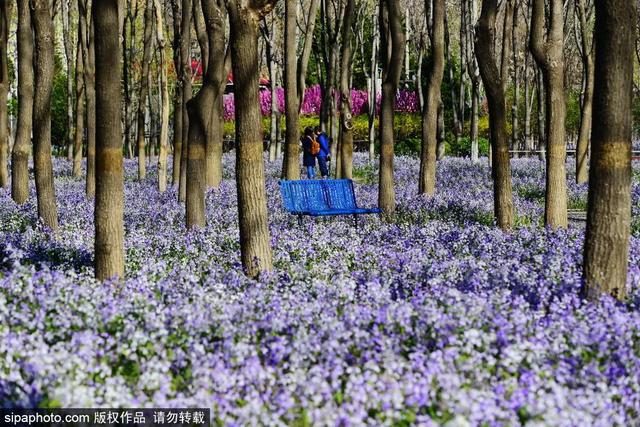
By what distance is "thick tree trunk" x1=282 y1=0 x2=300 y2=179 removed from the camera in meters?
18.2

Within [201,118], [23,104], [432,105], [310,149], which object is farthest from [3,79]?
[432,105]

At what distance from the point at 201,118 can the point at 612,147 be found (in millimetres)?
7264

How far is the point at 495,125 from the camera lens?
1287 cm

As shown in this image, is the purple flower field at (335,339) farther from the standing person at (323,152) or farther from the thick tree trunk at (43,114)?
the standing person at (323,152)

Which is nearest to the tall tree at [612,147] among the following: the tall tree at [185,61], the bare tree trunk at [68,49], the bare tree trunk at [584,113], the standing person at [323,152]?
the tall tree at [185,61]

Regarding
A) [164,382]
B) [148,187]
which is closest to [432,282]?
[164,382]

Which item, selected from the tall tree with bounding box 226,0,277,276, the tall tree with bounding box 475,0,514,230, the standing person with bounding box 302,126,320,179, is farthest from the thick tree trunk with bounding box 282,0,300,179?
the tall tree with bounding box 226,0,277,276

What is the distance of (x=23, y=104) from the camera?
16.1 meters

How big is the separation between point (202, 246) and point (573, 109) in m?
45.4

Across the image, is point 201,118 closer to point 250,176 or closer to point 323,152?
point 250,176

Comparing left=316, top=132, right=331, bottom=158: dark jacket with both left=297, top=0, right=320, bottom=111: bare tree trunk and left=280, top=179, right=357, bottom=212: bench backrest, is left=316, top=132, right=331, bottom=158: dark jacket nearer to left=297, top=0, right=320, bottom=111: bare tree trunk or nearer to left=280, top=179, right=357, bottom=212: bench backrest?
left=297, top=0, right=320, bottom=111: bare tree trunk

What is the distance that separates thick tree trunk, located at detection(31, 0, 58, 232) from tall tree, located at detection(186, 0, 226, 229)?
1816mm

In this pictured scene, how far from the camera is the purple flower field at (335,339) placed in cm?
465

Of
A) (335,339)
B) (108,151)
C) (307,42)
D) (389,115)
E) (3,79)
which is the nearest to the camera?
(335,339)
